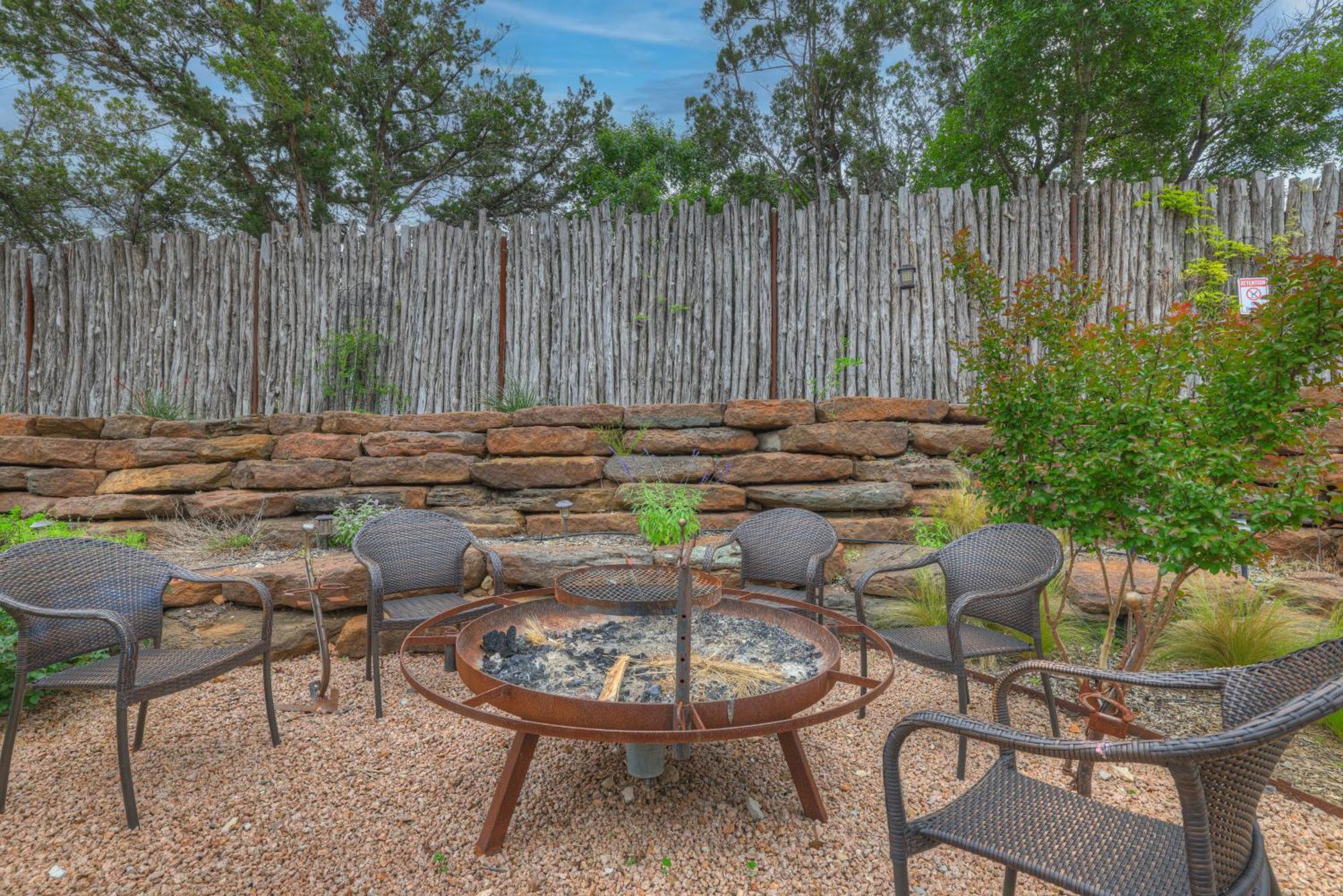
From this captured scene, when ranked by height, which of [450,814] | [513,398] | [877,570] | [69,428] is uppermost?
[513,398]

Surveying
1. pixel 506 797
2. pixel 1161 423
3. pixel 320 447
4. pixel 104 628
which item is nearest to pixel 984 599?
pixel 1161 423

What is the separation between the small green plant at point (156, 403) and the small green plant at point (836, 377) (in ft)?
16.1

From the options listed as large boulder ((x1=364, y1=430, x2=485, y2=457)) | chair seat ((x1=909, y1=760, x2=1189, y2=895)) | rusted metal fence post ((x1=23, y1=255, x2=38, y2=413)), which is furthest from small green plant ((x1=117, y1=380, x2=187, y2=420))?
chair seat ((x1=909, y1=760, x2=1189, y2=895))

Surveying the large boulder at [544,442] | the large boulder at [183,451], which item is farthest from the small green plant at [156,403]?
the large boulder at [544,442]

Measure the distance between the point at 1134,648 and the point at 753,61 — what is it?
15.3 metres

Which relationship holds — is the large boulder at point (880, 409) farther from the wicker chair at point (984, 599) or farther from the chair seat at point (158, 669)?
the chair seat at point (158, 669)

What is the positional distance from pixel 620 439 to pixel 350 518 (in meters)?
1.80

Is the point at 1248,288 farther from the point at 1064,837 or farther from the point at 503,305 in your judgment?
the point at 503,305

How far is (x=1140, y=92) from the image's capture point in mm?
8992

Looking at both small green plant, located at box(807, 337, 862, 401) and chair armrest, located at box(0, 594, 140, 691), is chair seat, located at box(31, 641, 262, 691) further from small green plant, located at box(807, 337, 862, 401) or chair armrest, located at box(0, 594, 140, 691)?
small green plant, located at box(807, 337, 862, 401)

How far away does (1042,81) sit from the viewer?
9.19 m

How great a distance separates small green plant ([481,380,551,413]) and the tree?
10.8 m

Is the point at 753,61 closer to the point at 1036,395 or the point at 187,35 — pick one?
the point at 187,35

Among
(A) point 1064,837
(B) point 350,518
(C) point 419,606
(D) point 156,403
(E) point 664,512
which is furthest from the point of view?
(D) point 156,403
